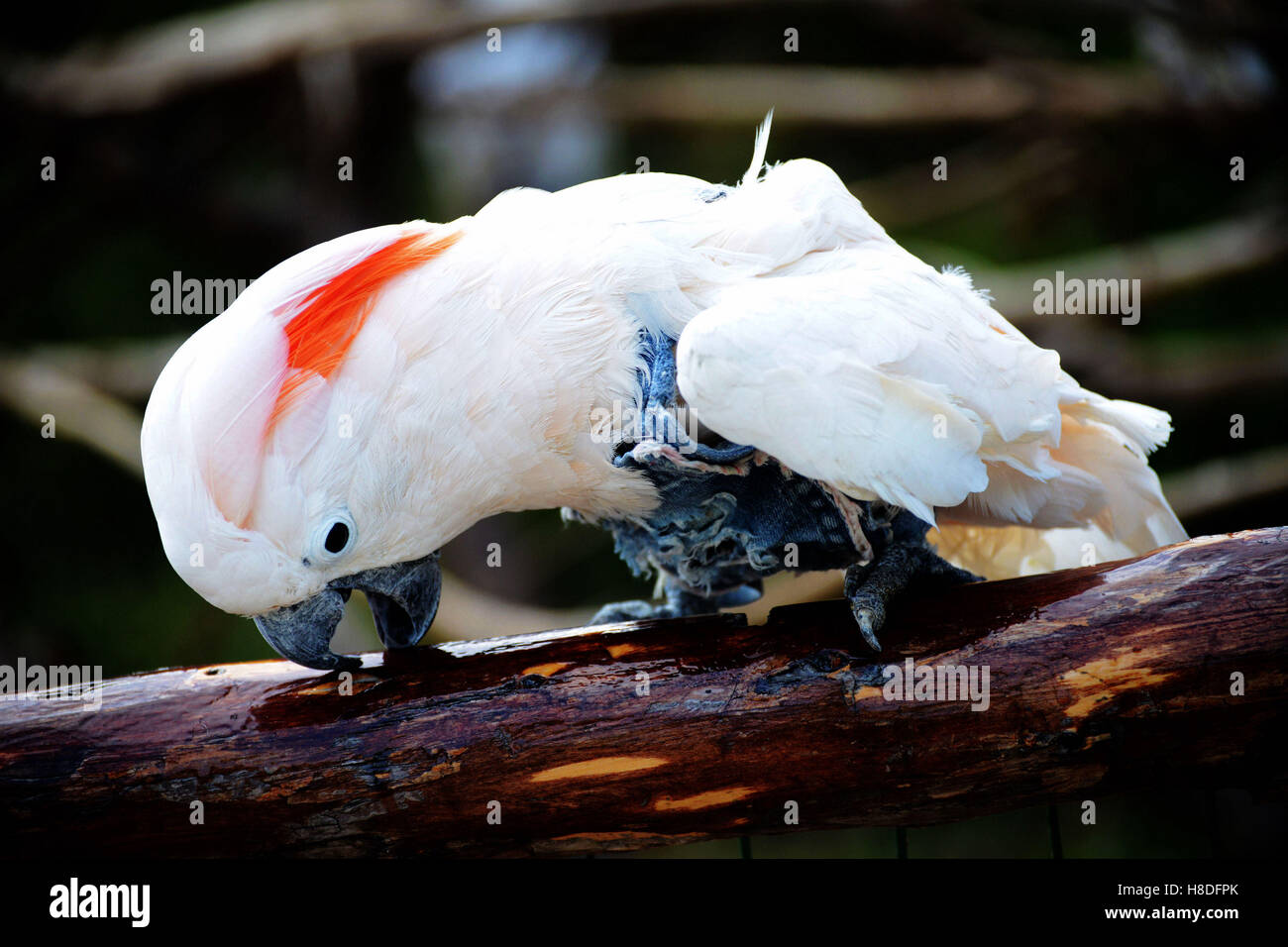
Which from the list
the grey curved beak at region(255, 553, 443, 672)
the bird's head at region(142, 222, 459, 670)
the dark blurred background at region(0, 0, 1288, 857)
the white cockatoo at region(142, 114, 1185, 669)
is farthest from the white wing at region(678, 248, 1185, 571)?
the dark blurred background at region(0, 0, 1288, 857)

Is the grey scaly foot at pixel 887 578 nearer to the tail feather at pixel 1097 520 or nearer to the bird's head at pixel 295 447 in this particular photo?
the tail feather at pixel 1097 520

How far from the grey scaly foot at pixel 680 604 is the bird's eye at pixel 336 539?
0.76m

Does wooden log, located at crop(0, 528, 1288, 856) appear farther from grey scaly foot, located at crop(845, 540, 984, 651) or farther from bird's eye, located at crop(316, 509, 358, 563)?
bird's eye, located at crop(316, 509, 358, 563)

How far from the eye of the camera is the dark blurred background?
399 centimetres

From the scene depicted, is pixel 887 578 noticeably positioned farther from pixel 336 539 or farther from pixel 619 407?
pixel 336 539

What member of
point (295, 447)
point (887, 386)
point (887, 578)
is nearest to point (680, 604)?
point (887, 578)

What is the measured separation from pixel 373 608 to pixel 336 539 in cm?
30

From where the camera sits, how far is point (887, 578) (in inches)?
70.4

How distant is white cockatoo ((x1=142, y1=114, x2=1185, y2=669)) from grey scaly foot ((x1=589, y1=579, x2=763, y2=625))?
0.23 meters

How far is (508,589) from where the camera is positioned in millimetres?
4852

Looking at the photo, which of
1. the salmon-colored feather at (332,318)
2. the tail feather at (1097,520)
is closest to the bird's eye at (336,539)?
the salmon-colored feather at (332,318)

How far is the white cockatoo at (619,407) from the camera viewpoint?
5.12 ft
